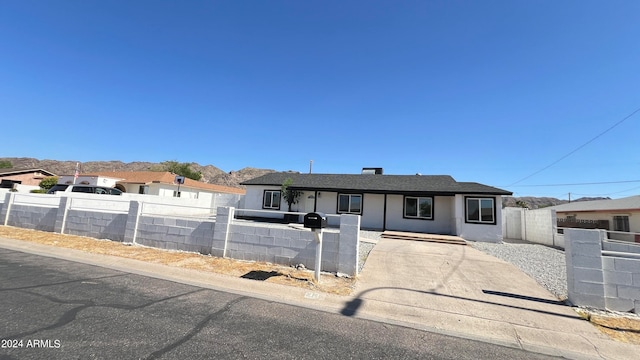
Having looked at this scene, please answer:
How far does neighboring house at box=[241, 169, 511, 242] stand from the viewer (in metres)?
14.7

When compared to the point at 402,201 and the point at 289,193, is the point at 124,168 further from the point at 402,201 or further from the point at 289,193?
the point at 402,201

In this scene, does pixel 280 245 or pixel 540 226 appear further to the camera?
pixel 540 226

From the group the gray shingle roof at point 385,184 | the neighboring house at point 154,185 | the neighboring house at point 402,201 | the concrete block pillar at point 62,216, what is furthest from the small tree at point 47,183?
the concrete block pillar at point 62,216

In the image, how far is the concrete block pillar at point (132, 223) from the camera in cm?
916

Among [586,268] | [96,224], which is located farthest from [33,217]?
[586,268]

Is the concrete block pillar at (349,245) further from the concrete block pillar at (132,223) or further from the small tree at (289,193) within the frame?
the small tree at (289,193)

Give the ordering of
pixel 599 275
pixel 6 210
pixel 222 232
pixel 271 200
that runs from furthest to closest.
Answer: pixel 271 200
pixel 6 210
pixel 222 232
pixel 599 275

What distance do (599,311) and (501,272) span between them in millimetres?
2580

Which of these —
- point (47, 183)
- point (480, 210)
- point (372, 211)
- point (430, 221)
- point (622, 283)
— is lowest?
point (622, 283)

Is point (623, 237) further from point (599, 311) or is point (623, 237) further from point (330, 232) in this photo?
point (330, 232)

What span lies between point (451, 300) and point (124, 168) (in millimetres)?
104903

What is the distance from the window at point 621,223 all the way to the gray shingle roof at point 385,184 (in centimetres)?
1259

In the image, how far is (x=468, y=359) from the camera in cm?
324

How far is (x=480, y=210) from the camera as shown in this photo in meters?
14.8
